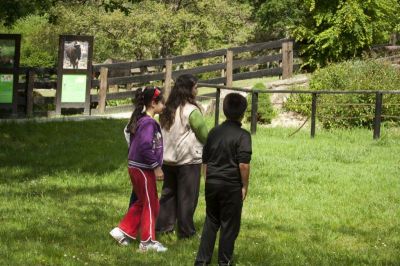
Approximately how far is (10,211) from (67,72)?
1270cm

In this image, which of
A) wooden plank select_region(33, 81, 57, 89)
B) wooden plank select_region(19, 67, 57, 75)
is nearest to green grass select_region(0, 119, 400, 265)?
wooden plank select_region(19, 67, 57, 75)

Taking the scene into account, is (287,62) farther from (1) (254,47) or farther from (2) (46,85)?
(2) (46,85)

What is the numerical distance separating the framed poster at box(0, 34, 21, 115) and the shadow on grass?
274 cm

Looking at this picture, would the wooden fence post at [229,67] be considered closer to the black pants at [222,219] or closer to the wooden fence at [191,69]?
the wooden fence at [191,69]

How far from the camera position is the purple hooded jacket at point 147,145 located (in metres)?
6.78

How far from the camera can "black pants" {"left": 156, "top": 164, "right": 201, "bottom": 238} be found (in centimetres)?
736

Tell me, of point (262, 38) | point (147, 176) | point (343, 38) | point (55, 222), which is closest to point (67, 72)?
point (343, 38)

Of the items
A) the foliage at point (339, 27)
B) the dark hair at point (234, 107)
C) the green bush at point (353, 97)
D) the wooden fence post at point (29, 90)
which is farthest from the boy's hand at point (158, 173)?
the foliage at point (339, 27)

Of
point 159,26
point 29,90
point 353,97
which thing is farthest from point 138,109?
point 159,26

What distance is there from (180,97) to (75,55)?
1455cm

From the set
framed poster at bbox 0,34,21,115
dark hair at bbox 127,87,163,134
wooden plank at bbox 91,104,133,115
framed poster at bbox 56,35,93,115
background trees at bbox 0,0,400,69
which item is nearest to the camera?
dark hair at bbox 127,87,163,134

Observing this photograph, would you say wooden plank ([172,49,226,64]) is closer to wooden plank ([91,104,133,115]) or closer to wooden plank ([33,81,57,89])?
wooden plank ([91,104,133,115])

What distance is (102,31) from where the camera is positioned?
3052 cm

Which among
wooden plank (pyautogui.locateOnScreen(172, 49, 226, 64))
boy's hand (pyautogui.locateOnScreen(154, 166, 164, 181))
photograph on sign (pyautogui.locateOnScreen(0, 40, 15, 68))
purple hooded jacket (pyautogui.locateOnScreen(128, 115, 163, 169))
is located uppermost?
wooden plank (pyautogui.locateOnScreen(172, 49, 226, 64))
